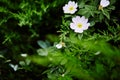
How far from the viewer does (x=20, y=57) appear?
7.99ft

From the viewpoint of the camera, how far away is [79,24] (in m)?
1.96

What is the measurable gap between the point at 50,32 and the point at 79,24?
467mm

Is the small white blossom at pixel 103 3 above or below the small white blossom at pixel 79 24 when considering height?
above

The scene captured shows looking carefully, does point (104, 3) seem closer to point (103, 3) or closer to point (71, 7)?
point (103, 3)

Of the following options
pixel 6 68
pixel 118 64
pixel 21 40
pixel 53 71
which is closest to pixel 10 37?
pixel 21 40

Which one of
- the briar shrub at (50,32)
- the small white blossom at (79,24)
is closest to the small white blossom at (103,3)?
the briar shrub at (50,32)

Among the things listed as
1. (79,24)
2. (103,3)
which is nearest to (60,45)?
(79,24)

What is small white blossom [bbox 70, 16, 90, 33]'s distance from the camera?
193cm

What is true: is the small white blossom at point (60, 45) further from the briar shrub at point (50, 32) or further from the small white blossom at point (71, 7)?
the small white blossom at point (71, 7)

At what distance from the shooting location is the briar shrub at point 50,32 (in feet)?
6.17

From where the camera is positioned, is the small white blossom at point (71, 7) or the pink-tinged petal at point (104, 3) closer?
the pink-tinged petal at point (104, 3)

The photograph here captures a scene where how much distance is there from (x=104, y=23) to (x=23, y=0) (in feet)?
2.25

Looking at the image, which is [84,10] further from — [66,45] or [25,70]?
[25,70]

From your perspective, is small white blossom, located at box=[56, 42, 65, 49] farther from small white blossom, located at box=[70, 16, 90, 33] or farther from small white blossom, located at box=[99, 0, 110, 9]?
small white blossom, located at box=[99, 0, 110, 9]
